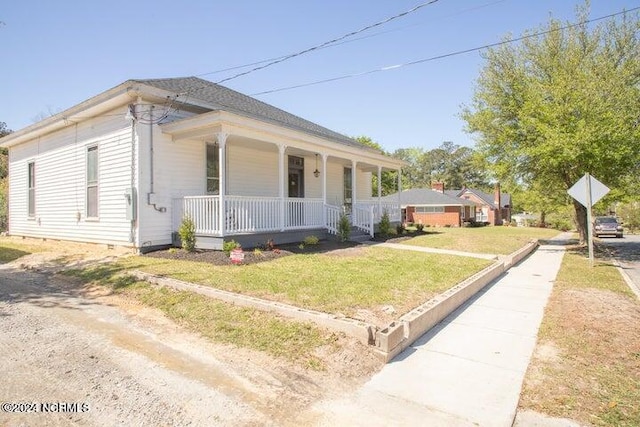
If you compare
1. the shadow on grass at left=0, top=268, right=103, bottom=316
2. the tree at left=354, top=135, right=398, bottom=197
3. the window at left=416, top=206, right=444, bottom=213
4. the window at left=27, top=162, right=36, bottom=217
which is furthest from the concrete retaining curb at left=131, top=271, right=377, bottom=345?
the window at left=416, top=206, right=444, bottom=213

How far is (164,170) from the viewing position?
1066 cm

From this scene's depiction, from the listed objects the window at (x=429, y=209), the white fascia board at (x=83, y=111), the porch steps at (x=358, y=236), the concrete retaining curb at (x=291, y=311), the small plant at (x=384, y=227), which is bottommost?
the concrete retaining curb at (x=291, y=311)

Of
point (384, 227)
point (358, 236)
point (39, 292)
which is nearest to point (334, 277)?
point (39, 292)

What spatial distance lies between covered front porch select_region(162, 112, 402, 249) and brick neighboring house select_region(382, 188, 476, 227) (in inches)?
955

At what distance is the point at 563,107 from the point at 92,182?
16705 millimetres

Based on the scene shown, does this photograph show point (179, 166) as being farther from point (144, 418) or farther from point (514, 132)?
point (514, 132)

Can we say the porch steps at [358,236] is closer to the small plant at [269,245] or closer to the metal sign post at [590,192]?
the small plant at [269,245]

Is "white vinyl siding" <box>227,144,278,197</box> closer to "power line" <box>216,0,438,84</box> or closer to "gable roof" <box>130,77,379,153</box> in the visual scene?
"gable roof" <box>130,77,379,153</box>

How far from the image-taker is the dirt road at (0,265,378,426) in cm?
297

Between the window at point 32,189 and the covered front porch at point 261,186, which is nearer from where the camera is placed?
the covered front porch at point 261,186

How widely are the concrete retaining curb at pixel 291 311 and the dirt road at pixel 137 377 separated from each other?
69 centimetres

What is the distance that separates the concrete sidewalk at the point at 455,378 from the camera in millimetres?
3090

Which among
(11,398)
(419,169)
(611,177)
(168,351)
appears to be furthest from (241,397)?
(419,169)

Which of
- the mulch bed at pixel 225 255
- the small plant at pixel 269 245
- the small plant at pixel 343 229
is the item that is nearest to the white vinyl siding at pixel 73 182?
the mulch bed at pixel 225 255
